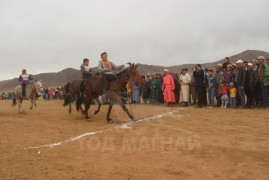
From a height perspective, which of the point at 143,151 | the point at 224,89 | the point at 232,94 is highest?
the point at 224,89

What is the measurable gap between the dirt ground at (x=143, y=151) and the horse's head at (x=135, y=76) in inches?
79.6

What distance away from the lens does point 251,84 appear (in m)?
15.8

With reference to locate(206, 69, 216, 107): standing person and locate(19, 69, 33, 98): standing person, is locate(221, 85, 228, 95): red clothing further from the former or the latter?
locate(19, 69, 33, 98): standing person

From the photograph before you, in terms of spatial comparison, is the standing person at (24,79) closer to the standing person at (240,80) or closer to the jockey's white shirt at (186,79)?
the jockey's white shirt at (186,79)

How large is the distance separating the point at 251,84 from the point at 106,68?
21.7 ft

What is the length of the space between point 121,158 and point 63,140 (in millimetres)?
2663

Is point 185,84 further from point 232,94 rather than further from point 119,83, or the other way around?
point 119,83

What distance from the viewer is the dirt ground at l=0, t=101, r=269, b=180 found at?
6484mm

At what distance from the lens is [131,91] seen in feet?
79.5

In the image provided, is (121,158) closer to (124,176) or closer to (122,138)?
(124,176)

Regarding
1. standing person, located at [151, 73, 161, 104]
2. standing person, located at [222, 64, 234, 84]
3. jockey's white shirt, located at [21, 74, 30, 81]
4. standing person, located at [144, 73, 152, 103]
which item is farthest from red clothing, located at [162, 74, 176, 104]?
jockey's white shirt, located at [21, 74, 30, 81]

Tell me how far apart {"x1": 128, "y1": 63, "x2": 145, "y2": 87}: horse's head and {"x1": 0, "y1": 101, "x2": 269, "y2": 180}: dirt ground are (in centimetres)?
202

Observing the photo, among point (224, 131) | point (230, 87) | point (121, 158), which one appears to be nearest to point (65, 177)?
point (121, 158)

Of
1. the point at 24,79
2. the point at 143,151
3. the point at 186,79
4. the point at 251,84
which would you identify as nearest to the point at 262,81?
the point at 251,84
